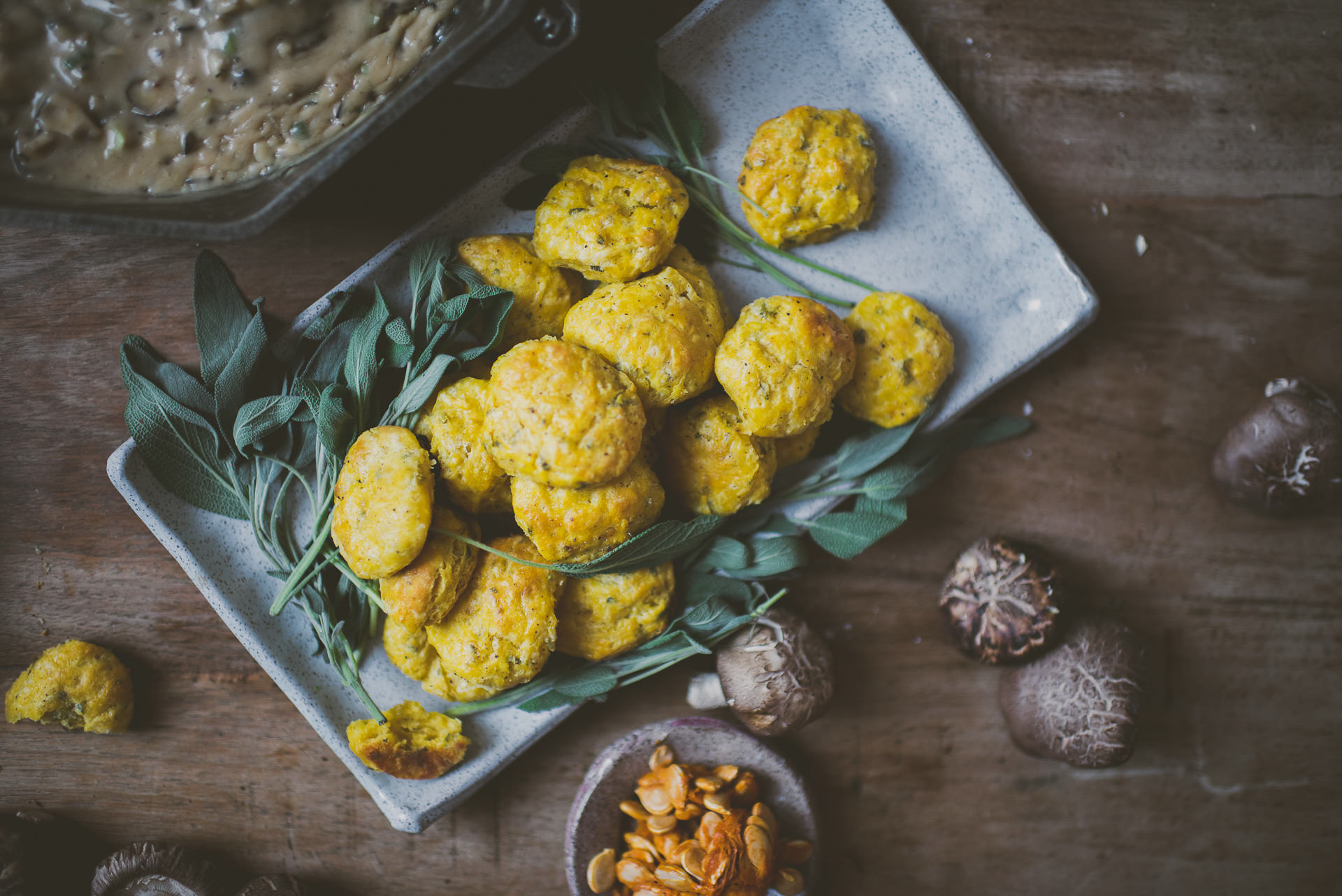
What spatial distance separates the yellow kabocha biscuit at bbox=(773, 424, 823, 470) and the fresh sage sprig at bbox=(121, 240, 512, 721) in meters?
0.73

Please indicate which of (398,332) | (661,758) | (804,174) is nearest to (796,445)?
(804,174)

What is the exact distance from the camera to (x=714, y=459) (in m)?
1.83

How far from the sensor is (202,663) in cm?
213

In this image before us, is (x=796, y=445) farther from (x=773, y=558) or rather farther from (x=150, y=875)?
(x=150, y=875)

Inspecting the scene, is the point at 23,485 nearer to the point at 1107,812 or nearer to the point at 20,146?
the point at 20,146

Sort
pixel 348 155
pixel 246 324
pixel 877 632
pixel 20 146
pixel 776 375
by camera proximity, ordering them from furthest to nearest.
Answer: pixel 877 632 < pixel 246 324 < pixel 776 375 < pixel 20 146 < pixel 348 155

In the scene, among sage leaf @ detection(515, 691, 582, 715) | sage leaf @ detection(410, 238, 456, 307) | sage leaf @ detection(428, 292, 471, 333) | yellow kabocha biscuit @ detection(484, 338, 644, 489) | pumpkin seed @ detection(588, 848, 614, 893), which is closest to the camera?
yellow kabocha biscuit @ detection(484, 338, 644, 489)

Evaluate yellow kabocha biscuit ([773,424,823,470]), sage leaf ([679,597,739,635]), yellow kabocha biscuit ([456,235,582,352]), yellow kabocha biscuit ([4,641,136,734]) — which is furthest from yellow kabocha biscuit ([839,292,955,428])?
yellow kabocha biscuit ([4,641,136,734])

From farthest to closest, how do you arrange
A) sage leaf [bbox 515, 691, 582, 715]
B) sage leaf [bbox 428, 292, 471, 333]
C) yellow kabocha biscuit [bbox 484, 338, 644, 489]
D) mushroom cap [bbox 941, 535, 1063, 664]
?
mushroom cap [bbox 941, 535, 1063, 664]
sage leaf [bbox 515, 691, 582, 715]
sage leaf [bbox 428, 292, 471, 333]
yellow kabocha biscuit [bbox 484, 338, 644, 489]

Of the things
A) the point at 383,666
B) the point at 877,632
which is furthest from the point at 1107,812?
the point at 383,666

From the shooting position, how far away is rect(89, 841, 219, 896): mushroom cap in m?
2.02

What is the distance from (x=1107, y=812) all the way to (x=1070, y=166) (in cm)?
192

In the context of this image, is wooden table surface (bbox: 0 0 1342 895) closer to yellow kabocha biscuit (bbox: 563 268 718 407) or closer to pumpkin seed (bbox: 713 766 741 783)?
pumpkin seed (bbox: 713 766 741 783)

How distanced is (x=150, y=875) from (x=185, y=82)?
189 cm
